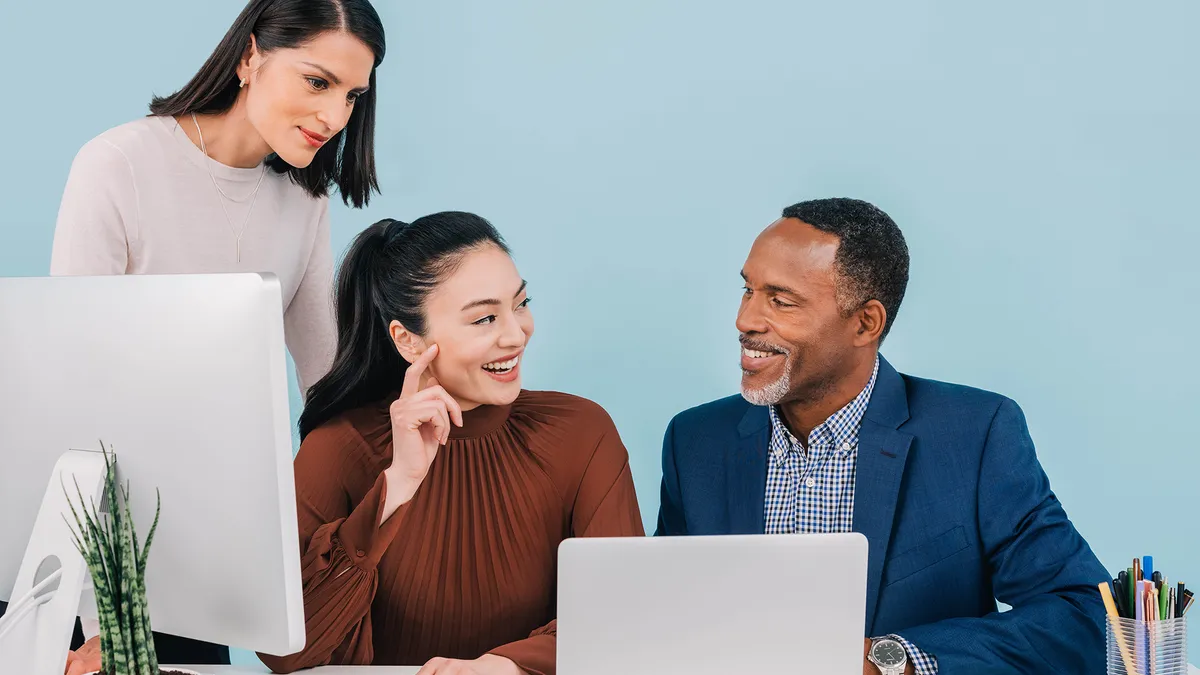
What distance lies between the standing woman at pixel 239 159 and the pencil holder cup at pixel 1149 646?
163 cm

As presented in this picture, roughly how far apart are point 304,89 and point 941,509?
1.52 meters

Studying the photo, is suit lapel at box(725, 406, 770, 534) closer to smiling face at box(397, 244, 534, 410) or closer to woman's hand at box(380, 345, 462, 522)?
smiling face at box(397, 244, 534, 410)

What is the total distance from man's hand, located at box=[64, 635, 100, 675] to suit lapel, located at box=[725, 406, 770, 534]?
1.19 m

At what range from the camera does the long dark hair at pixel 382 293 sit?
2.30 m

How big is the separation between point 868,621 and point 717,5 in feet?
7.58

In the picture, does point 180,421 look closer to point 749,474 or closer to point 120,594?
point 120,594

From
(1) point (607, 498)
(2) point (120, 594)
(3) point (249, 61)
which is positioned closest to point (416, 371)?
(1) point (607, 498)

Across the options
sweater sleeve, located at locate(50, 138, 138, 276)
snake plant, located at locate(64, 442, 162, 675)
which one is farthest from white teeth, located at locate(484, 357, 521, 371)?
snake plant, located at locate(64, 442, 162, 675)

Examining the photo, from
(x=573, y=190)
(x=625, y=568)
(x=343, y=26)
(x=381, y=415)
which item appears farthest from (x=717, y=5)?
(x=625, y=568)

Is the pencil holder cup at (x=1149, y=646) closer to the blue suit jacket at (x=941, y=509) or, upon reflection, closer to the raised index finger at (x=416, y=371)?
the blue suit jacket at (x=941, y=509)

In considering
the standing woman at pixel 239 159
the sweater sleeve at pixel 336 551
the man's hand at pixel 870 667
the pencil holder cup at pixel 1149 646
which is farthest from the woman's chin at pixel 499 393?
the pencil holder cup at pixel 1149 646

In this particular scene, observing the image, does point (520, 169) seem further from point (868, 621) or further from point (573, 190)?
point (868, 621)

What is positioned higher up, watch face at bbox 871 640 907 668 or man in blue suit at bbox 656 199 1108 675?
man in blue suit at bbox 656 199 1108 675

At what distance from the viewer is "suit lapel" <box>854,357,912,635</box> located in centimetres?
229
